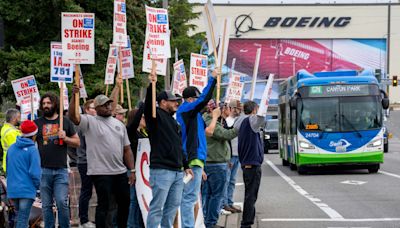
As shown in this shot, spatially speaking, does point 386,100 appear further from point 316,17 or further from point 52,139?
point 316,17

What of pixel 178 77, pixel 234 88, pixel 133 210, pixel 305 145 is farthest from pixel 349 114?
pixel 133 210

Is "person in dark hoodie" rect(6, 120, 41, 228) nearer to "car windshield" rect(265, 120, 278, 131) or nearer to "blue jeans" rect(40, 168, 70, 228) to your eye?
"blue jeans" rect(40, 168, 70, 228)

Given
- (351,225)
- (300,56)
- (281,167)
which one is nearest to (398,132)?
(300,56)

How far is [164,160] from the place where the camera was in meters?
8.79

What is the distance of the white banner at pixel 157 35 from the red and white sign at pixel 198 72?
12.5ft

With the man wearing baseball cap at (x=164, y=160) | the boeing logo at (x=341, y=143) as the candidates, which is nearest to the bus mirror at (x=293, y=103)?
the boeing logo at (x=341, y=143)

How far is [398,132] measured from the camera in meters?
79.0

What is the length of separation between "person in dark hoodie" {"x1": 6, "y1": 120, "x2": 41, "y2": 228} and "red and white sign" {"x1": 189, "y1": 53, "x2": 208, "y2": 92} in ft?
16.2

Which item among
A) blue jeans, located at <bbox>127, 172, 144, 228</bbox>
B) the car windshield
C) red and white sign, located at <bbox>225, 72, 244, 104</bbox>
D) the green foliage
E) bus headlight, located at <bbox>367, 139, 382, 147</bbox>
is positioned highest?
the green foliage

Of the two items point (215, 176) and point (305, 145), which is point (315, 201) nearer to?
point (215, 176)

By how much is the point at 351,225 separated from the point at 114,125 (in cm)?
446

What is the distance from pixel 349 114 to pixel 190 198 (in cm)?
1519

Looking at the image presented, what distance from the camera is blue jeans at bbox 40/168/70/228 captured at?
10102 millimetres

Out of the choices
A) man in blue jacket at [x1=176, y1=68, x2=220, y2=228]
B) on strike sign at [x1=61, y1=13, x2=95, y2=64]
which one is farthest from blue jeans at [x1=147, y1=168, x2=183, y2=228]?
on strike sign at [x1=61, y1=13, x2=95, y2=64]
